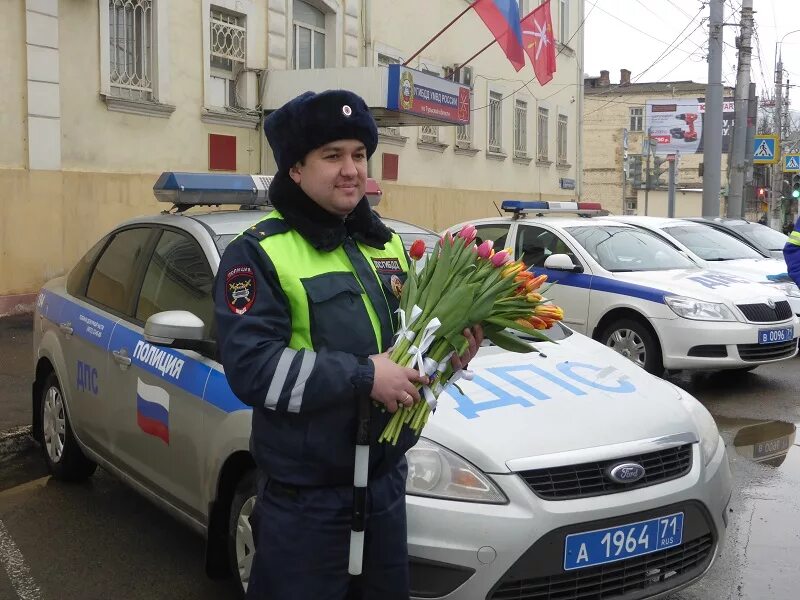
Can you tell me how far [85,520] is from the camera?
4508 millimetres

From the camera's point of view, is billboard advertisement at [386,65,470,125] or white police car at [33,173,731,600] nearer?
white police car at [33,173,731,600]

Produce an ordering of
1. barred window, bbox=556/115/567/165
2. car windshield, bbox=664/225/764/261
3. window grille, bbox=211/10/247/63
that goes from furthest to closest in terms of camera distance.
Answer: barred window, bbox=556/115/567/165
window grille, bbox=211/10/247/63
car windshield, bbox=664/225/764/261

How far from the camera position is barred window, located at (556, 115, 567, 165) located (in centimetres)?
2605

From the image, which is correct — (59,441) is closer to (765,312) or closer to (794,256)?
(794,256)

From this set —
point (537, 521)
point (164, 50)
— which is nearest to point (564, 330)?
point (537, 521)

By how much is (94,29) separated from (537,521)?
995 centimetres

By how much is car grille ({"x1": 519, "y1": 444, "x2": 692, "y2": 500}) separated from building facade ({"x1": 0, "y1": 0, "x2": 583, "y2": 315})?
8602 mm

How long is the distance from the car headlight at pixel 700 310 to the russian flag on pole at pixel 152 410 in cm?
489

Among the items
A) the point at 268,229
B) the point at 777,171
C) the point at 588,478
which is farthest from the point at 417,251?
the point at 777,171

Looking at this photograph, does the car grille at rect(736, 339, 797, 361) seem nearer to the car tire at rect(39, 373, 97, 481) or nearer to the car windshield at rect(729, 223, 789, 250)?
the car windshield at rect(729, 223, 789, 250)

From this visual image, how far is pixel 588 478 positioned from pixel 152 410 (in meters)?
1.89

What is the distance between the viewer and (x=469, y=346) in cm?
221

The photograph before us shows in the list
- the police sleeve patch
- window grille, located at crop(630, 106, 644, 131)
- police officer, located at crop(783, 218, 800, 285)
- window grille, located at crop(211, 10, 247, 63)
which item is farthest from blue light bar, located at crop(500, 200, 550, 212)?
window grille, located at crop(630, 106, 644, 131)

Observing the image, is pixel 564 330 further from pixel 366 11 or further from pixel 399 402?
pixel 366 11
